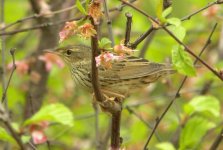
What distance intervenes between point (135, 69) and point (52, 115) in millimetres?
2497

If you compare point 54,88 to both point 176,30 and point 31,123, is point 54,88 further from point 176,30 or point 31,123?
point 31,123

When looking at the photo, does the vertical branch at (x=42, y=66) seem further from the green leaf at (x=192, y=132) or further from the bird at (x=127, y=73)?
the green leaf at (x=192, y=132)

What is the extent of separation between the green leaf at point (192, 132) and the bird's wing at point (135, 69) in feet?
1.84

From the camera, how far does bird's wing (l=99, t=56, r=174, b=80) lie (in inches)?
215

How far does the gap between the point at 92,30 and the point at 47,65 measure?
320cm

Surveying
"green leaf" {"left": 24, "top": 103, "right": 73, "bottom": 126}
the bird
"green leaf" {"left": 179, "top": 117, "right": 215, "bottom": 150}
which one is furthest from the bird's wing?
"green leaf" {"left": 24, "top": 103, "right": 73, "bottom": 126}

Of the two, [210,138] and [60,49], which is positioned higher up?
[60,49]

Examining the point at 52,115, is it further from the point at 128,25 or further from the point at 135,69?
the point at 135,69

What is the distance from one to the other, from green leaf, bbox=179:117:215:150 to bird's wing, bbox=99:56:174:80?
562mm

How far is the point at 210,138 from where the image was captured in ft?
25.5

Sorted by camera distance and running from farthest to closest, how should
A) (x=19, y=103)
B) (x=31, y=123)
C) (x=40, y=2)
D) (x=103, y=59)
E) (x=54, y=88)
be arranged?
1. (x=54, y=88)
2. (x=19, y=103)
3. (x=40, y=2)
4. (x=103, y=59)
5. (x=31, y=123)

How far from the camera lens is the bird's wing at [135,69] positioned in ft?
17.9

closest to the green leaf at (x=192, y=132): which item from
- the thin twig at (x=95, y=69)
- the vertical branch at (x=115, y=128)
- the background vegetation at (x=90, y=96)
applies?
the background vegetation at (x=90, y=96)

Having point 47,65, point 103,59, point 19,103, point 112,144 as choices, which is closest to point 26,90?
point 19,103
